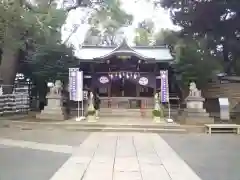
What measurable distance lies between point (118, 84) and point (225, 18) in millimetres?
8088

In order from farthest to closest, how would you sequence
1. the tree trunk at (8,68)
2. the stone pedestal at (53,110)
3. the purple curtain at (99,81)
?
the purple curtain at (99,81) < the tree trunk at (8,68) < the stone pedestal at (53,110)

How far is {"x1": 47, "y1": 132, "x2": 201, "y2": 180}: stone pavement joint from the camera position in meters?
5.66

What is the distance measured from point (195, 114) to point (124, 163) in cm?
954

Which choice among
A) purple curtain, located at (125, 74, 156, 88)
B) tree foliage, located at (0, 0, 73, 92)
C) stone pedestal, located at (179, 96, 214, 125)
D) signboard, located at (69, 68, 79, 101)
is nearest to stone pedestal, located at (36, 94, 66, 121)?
signboard, located at (69, 68, 79, 101)

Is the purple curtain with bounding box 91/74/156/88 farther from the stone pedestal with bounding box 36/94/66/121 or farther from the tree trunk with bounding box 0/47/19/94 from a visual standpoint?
the stone pedestal with bounding box 36/94/66/121

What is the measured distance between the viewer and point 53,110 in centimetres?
1636

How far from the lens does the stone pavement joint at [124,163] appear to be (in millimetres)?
5664

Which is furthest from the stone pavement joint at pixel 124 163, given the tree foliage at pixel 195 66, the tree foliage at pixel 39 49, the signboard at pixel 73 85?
the tree foliage at pixel 195 66

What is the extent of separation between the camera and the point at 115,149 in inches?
338

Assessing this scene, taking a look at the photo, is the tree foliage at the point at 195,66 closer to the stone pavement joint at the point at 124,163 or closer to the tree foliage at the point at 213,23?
the tree foliage at the point at 213,23

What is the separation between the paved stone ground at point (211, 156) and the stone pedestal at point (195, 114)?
4745mm

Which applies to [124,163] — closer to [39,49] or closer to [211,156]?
[211,156]

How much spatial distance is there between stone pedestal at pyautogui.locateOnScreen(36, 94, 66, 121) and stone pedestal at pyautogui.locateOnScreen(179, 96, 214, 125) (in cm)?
585

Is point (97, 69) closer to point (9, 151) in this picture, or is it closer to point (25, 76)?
point (25, 76)
